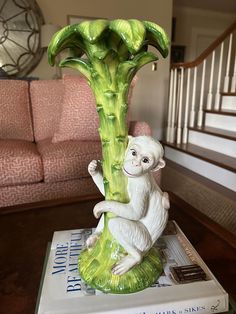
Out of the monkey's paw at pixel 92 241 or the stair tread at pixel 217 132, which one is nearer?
the monkey's paw at pixel 92 241

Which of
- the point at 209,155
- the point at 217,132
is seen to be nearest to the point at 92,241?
A: the point at 209,155

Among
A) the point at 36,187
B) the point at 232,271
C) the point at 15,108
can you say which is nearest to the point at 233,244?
the point at 232,271

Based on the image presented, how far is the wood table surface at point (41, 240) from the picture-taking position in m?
0.50

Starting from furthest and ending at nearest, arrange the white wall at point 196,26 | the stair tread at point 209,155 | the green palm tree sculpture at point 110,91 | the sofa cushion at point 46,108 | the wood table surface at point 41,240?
the white wall at point 196,26, the stair tread at point 209,155, the sofa cushion at point 46,108, the wood table surface at point 41,240, the green palm tree sculpture at point 110,91

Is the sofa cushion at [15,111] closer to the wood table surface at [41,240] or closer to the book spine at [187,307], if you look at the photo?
the wood table surface at [41,240]

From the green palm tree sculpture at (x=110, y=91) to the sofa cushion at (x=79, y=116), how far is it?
1.08m

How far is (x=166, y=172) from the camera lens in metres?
2.53

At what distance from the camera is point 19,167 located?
133 centimetres

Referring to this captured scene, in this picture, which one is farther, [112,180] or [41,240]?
[41,240]

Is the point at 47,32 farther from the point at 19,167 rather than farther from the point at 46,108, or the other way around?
the point at 19,167

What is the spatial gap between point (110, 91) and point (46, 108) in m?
1.51

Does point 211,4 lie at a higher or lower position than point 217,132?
higher

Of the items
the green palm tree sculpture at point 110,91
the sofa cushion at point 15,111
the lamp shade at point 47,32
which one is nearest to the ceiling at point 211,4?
the lamp shade at point 47,32

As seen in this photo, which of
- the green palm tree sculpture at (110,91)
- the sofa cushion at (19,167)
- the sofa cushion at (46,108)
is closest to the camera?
the green palm tree sculpture at (110,91)
